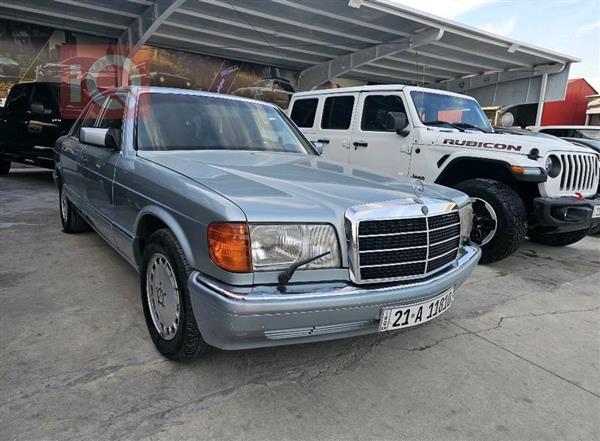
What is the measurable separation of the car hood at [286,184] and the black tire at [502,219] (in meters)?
1.67

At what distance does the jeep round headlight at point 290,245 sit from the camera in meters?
1.90

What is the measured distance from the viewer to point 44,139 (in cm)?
780

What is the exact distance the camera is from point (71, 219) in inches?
190

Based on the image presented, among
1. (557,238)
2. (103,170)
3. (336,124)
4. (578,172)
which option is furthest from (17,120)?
(557,238)

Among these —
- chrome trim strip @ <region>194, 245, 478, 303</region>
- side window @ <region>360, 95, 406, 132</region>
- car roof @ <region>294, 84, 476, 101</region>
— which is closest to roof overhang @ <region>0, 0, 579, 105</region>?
car roof @ <region>294, 84, 476, 101</region>

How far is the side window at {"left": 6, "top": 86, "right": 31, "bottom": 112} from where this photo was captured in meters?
8.15

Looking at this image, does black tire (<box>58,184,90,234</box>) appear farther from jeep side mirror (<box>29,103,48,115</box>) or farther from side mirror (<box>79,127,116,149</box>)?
jeep side mirror (<box>29,103,48,115</box>)

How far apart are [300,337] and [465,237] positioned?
1.48 meters

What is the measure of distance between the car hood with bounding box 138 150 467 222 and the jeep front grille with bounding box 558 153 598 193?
2307 mm

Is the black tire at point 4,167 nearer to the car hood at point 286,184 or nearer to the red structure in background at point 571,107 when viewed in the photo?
the car hood at point 286,184

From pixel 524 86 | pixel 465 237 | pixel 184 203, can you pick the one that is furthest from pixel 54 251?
pixel 524 86

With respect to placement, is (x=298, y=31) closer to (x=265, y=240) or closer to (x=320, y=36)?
(x=320, y=36)

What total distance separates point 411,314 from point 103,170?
8.30ft

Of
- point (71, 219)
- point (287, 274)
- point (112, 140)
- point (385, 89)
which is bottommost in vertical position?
point (71, 219)
